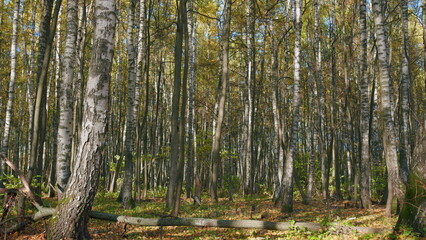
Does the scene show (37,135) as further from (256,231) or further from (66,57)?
(256,231)

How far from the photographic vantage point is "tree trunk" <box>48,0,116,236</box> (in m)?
4.43

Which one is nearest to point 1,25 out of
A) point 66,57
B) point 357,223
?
point 66,57

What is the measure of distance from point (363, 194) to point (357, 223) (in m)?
4.43

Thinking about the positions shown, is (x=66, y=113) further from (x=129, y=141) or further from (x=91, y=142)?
(x=129, y=141)

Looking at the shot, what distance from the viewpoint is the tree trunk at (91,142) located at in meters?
4.43

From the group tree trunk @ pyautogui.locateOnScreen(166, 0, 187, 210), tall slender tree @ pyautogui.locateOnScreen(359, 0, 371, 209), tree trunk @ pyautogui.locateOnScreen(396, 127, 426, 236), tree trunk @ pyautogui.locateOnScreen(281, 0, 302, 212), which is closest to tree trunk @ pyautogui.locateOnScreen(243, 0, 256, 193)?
tree trunk @ pyautogui.locateOnScreen(281, 0, 302, 212)

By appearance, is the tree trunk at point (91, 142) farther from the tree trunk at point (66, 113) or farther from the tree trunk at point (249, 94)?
the tree trunk at point (249, 94)

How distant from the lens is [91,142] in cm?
459

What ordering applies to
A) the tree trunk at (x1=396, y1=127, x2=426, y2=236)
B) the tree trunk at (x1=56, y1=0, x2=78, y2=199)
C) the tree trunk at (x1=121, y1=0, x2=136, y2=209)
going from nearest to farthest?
1. the tree trunk at (x1=396, y1=127, x2=426, y2=236)
2. the tree trunk at (x1=56, y1=0, x2=78, y2=199)
3. the tree trunk at (x1=121, y1=0, x2=136, y2=209)

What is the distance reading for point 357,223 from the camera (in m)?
7.81

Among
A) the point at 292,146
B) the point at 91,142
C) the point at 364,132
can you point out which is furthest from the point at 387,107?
the point at 91,142

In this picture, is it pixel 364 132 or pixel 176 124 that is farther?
pixel 364 132

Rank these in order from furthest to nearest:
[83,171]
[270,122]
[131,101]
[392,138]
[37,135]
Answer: [270,122]
[131,101]
[392,138]
[37,135]
[83,171]

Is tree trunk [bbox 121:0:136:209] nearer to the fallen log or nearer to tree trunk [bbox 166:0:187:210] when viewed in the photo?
tree trunk [bbox 166:0:187:210]
